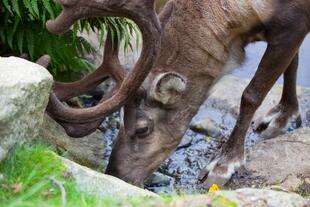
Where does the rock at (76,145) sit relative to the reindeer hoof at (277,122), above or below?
above

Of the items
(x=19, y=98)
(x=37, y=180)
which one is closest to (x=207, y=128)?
(x=19, y=98)

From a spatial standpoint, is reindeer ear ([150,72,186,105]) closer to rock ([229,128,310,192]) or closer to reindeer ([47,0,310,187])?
reindeer ([47,0,310,187])

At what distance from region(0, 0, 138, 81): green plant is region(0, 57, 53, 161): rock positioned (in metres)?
2.00

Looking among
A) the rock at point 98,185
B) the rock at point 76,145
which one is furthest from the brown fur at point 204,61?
the rock at point 98,185

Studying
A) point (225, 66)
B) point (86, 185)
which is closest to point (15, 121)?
point (86, 185)

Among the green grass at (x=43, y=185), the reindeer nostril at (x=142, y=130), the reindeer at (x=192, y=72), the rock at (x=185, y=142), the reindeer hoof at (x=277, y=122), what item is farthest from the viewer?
the reindeer hoof at (x=277, y=122)

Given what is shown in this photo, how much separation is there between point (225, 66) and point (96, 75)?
1.32m

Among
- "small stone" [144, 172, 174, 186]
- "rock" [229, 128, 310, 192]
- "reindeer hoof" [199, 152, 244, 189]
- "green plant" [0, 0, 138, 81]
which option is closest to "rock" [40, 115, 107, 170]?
"small stone" [144, 172, 174, 186]

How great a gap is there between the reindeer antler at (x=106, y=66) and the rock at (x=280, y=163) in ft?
4.98

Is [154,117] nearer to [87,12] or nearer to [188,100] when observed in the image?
[188,100]

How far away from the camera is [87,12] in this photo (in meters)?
4.86

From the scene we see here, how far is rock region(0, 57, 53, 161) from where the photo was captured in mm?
3551

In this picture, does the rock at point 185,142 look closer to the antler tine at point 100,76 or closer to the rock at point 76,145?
the rock at point 76,145

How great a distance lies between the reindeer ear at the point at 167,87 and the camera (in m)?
Result: 6.10
